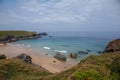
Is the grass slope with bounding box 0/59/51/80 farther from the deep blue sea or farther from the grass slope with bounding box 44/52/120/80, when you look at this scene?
the deep blue sea

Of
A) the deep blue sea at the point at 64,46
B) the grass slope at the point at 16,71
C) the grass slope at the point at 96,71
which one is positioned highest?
the grass slope at the point at 96,71

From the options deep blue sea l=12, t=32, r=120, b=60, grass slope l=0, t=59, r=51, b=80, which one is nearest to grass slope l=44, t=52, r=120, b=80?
grass slope l=0, t=59, r=51, b=80

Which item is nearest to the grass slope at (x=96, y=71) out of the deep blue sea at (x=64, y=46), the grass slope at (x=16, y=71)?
the grass slope at (x=16, y=71)

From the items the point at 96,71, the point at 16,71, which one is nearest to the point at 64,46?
the point at 16,71

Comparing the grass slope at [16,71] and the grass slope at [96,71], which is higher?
the grass slope at [96,71]

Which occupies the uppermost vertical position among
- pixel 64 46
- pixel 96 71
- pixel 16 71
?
pixel 96 71

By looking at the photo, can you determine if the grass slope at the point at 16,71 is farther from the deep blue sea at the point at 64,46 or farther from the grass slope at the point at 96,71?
the deep blue sea at the point at 64,46

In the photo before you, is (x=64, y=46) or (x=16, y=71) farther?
(x=64, y=46)

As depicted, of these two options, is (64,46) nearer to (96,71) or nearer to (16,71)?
(16,71)

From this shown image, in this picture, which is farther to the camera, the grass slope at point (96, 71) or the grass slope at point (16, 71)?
the grass slope at point (16, 71)

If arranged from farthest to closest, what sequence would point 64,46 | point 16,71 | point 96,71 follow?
point 64,46, point 16,71, point 96,71

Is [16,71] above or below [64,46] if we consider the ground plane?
above

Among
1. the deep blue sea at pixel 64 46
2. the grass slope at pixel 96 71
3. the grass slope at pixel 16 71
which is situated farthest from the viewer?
the deep blue sea at pixel 64 46

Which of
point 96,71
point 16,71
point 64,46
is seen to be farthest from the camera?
point 64,46
